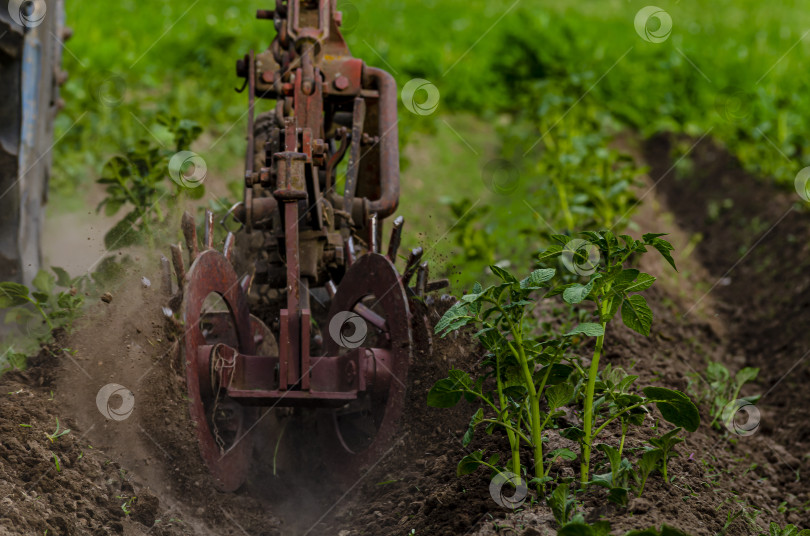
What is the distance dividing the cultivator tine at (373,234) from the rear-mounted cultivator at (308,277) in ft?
0.04

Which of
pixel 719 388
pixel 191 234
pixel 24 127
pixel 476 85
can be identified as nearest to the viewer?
pixel 191 234

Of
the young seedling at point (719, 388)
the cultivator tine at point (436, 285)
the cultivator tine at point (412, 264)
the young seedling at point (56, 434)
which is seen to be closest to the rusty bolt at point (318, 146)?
the cultivator tine at point (412, 264)

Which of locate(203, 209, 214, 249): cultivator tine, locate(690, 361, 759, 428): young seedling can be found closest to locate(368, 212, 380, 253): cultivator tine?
locate(203, 209, 214, 249): cultivator tine

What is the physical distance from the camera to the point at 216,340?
3678 millimetres

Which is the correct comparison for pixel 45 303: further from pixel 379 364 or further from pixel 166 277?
pixel 379 364

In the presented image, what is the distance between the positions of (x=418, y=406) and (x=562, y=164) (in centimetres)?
336

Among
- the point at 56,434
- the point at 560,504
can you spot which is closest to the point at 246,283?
the point at 56,434

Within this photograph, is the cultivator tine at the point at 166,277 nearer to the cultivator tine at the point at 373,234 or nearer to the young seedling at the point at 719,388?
the cultivator tine at the point at 373,234

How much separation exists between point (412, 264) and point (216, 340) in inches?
30.5

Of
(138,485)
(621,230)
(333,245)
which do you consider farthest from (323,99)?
(621,230)

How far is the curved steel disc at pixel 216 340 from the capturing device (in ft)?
10.6

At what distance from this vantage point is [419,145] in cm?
870

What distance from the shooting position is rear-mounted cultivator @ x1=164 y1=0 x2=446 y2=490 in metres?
3.35

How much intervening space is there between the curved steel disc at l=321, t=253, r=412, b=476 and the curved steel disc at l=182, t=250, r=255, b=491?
0.31 meters
